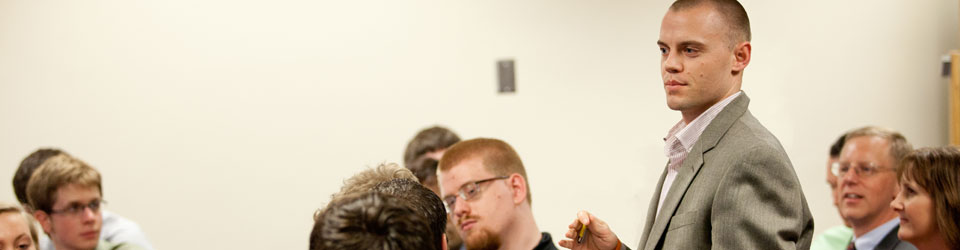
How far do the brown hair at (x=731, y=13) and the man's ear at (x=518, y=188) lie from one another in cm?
112

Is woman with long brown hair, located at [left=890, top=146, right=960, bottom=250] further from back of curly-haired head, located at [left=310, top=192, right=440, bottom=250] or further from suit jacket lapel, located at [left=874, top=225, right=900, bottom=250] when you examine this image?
back of curly-haired head, located at [left=310, top=192, right=440, bottom=250]

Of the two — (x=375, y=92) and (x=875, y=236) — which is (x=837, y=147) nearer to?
(x=875, y=236)

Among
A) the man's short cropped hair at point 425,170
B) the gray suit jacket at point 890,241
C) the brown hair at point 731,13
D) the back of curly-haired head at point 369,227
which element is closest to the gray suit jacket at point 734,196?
the brown hair at point 731,13

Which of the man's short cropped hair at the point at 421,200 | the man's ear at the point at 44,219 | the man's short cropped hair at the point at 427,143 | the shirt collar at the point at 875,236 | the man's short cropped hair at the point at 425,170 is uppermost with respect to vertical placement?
the man's short cropped hair at the point at 421,200

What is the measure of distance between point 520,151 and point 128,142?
177cm

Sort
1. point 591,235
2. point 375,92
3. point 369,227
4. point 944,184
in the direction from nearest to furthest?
point 369,227 < point 591,235 < point 944,184 < point 375,92

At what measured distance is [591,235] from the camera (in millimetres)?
1736

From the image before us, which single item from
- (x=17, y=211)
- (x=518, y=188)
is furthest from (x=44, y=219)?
(x=518, y=188)

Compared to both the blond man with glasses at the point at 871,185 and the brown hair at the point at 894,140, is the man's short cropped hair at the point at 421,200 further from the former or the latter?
the brown hair at the point at 894,140

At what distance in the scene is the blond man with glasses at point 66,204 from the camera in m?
2.91

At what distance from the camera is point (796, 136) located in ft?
12.4

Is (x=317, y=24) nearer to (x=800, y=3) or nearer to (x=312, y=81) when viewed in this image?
(x=312, y=81)

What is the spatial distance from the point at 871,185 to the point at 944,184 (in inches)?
30.6

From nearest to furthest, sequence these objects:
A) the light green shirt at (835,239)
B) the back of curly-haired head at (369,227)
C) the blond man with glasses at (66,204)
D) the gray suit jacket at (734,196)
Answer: the back of curly-haired head at (369,227) → the gray suit jacket at (734,196) → the blond man with glasses at (66,204) → the light green shirt at (835,239)
